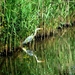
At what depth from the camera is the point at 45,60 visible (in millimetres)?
9141

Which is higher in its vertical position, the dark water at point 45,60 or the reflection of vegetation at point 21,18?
the reflection of vegetation at point 21,18

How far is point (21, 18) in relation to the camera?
982 cm

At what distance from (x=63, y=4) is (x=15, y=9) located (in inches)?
165

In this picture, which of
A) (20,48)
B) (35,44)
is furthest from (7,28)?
(35,44)

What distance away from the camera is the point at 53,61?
29.6ft

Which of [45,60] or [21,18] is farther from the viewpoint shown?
[21,18]

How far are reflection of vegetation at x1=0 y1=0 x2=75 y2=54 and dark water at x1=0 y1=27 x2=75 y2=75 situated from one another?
0.48m

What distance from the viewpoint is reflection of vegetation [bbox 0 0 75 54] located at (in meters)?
9.19

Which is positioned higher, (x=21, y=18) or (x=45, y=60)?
(x=21, y=18)

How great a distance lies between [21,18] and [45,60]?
4.83ft

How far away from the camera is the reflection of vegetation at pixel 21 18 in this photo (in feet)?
30.1

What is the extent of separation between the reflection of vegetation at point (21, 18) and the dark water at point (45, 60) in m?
0.48

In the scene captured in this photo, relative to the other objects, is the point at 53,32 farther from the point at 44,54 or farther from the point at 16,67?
the point at 16,67

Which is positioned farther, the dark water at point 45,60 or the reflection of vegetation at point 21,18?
the reflection of vegetation at point 21,18
